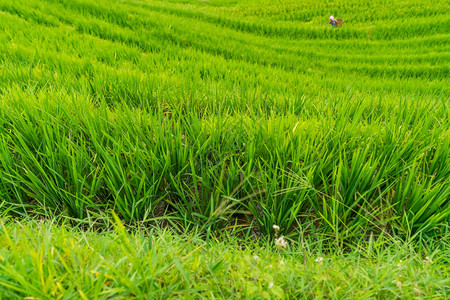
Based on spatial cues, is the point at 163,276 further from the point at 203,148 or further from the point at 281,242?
the point at 203,148

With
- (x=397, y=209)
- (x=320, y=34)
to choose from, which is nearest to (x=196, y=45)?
(x=397, y=209)

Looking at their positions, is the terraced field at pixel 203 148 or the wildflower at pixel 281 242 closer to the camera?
the wildflower at pixel 281 242

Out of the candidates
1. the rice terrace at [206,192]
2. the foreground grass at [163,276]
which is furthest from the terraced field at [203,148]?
the foreground grass at [163,276]

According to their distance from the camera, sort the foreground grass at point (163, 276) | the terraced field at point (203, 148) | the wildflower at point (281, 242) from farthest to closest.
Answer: the terraced field at point (203, 148) < the wildflower at point (281, 242) < the foreground grass at point (163, 276)

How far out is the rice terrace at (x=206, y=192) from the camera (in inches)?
25.7

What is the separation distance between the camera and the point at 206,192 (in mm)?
1154

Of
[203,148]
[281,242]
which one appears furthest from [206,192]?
[281,242]

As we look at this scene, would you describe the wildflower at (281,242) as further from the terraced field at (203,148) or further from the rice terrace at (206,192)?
the terraced field at (203,148)

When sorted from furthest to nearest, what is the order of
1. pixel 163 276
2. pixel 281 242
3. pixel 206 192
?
pixel 206 192, pixel 281 242, pixel 163 276

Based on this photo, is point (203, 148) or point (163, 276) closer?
point (163, 276)

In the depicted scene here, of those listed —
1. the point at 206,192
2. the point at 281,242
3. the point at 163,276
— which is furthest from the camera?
the point at 206,192

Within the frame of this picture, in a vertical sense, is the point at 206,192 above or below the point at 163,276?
below

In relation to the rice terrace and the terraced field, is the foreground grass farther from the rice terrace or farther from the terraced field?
the terraced field

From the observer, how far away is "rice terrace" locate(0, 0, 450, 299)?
2.14 feet
